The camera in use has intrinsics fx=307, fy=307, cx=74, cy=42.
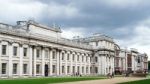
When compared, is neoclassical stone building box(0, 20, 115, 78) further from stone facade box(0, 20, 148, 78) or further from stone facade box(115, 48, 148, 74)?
stone facade box(115, 48, 148, 74)

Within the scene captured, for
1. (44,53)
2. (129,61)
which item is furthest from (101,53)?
(129,61)

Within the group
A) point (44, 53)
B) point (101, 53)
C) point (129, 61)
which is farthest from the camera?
point (129, 61)

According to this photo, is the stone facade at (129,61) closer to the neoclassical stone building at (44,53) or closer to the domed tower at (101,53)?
the domed tower at (101,53)

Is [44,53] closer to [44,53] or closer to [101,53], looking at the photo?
[44,53]

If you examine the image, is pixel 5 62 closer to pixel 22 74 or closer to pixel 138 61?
pixel 22 74

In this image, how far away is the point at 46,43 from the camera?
6862 centimetres

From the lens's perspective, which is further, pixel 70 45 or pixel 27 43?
pixel 70 45

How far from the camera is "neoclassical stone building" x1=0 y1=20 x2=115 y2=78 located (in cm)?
5788

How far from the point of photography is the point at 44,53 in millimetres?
68125

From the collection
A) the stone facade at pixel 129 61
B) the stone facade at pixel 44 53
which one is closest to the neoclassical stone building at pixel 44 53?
the stone facade at pixel 44 53

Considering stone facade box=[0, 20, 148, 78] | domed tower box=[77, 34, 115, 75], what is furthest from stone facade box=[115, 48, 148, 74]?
stone facade box=[0, 20, 148, 78]

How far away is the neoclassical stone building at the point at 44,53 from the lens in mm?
57875

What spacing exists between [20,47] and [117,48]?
57.7 meters

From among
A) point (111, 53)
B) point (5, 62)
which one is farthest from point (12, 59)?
point (111, 53)
